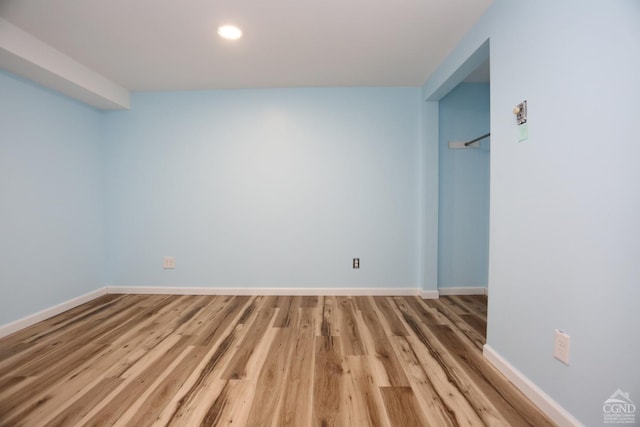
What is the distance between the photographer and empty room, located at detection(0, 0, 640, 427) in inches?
45.0

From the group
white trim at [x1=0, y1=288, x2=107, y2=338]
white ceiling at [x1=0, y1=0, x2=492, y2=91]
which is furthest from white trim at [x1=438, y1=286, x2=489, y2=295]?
white trim at [x1=0, y1=288, x2=107, y2=338]

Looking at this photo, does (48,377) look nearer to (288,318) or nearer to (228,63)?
(288,318)

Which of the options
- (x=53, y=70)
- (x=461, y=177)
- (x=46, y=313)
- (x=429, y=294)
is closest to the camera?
(x=53, y=70)

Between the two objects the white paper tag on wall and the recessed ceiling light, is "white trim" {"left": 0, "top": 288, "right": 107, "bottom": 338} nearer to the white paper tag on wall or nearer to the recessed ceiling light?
the recessed ceiling light

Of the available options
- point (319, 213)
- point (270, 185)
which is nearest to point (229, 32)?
point (270, 185)

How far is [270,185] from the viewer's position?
2.96 metres

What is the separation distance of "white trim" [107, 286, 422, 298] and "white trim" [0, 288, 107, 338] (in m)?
0.20

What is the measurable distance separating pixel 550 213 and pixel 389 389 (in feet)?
3.96

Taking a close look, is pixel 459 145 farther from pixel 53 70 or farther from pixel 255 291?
pixel 53 70

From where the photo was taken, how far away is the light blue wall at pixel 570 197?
0.96m

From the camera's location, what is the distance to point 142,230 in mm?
3031

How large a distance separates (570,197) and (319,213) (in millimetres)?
2111

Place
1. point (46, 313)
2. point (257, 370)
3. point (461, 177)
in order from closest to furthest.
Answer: point (257, 370) < point (46, 313) < point (461, 177)

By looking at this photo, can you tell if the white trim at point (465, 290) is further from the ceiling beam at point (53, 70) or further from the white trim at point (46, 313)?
the ceiling beam at point (53, 70)
